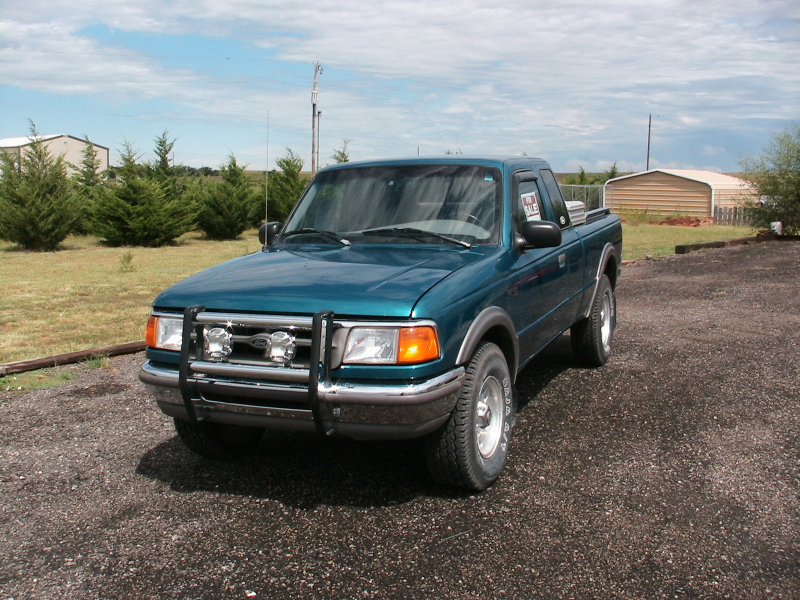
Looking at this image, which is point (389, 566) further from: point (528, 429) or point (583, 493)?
point (528, 429)

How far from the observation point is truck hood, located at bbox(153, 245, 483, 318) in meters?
3.72

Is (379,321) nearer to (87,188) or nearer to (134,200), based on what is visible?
(134,200)

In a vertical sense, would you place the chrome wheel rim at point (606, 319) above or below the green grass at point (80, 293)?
above

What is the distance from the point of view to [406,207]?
5090 mm

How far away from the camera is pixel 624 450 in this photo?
4863 mm

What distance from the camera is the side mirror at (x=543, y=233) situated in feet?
15.7

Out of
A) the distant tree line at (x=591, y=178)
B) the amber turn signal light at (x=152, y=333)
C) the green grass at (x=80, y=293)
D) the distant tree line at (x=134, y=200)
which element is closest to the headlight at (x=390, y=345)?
the amber turn signal light at (x=152, y=333)

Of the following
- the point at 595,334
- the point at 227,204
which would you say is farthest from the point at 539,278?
the point at 227,204

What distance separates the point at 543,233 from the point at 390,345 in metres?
1.59

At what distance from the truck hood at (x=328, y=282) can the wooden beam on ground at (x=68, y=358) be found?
288 cm

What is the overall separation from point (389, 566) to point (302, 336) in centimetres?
113

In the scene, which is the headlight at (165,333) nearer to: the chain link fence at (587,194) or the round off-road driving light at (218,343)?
the round off-road driving light at (218,343)

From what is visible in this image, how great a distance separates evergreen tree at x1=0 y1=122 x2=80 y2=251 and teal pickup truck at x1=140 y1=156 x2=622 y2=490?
20.1 m

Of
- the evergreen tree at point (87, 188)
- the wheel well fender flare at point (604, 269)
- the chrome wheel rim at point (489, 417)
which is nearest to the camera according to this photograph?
the chrome wheel rim at point (489, 417)
